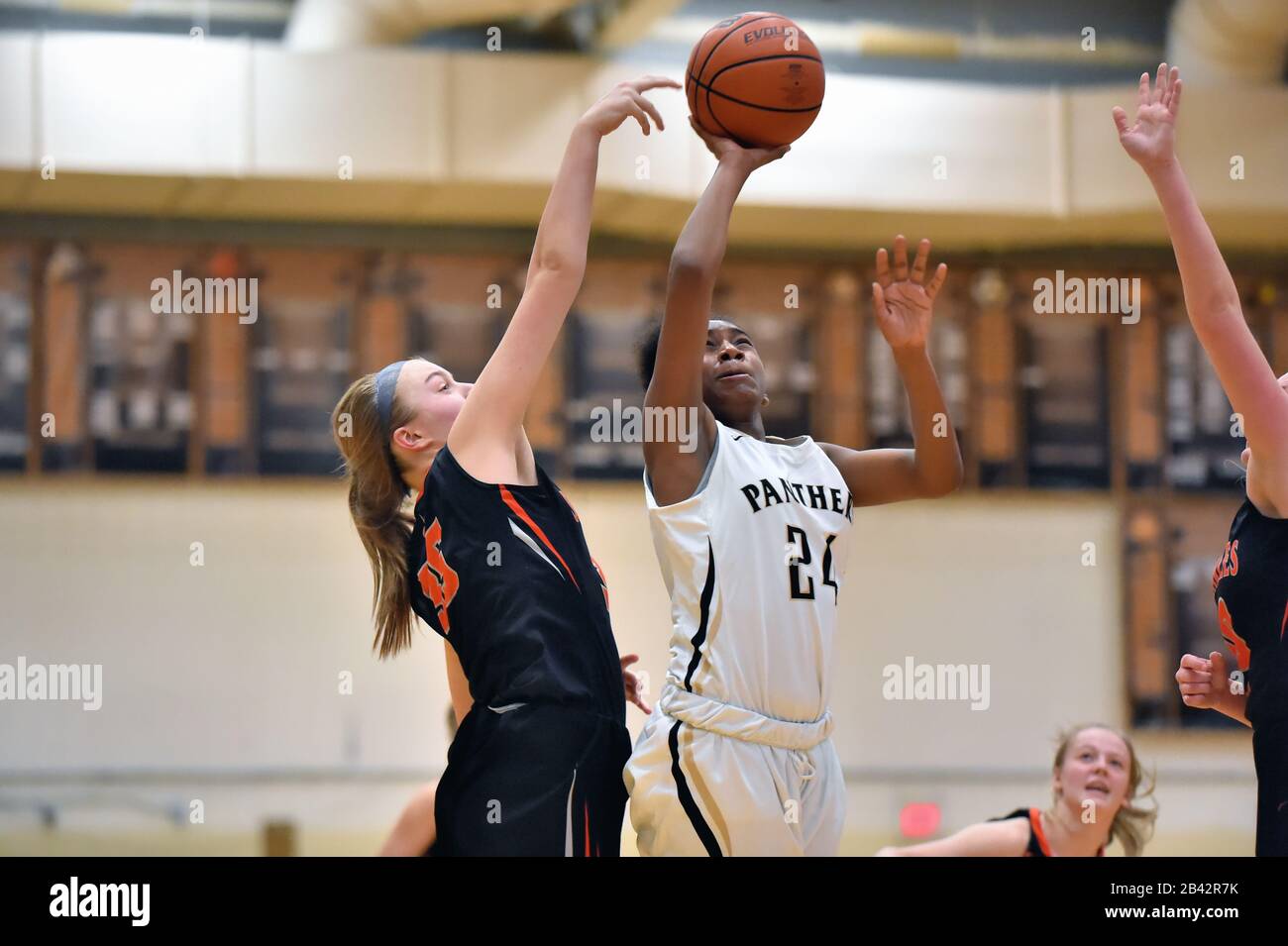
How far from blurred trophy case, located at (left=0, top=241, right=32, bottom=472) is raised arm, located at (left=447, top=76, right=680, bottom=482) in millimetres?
5452

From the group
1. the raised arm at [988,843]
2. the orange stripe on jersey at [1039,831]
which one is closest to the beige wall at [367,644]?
the raised arm at [988,843]

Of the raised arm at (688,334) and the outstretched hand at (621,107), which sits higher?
the outstretched hand at (621,107)

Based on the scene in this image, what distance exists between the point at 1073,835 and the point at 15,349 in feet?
19.1

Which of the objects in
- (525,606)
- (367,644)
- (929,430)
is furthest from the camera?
(367,644)

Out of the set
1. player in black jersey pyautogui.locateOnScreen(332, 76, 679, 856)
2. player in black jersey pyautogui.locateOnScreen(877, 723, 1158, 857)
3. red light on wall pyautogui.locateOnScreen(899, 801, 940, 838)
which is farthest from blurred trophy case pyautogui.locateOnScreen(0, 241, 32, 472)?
player in black jersey pyautogui.locateOnScreen(332, 76, 679, 856)

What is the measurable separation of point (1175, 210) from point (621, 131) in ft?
15.4

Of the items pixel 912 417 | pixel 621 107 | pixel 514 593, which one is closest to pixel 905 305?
pixel 912 417

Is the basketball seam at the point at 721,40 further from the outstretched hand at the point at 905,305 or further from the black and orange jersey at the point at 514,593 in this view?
the black and orange jersey at the point at 514,593

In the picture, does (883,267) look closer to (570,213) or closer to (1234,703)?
(570,213)

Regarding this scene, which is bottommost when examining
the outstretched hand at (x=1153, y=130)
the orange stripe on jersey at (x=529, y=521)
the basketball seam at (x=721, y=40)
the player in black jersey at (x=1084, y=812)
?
the player in black jersey at (x=1084, y=812)

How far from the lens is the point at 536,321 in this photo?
10.9 ft

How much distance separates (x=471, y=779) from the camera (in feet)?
10.7

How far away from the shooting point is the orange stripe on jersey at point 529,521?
3.31 metres
